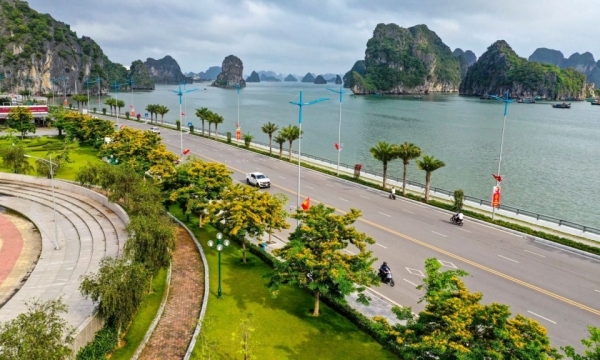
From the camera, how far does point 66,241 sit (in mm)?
33875

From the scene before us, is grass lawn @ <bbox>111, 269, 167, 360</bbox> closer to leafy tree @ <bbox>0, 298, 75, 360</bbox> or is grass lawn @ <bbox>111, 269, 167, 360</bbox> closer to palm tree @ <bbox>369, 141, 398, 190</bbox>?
leafy tree @ <bbox>0, 298, 75, 360</bbox>

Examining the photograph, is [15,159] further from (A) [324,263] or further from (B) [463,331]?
(B) [463,331]

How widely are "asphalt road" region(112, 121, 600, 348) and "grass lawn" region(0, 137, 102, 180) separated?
1132 inches

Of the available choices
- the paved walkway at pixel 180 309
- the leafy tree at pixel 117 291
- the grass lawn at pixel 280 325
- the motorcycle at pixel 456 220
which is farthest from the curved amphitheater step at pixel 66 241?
the motorcycle at pixel 456 220

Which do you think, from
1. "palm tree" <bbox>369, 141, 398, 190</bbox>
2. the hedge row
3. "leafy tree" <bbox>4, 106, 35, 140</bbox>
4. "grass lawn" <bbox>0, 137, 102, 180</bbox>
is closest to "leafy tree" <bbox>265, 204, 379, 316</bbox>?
the hedge row

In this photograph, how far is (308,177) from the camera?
5581 cm

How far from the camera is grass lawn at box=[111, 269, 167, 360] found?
20.1 meters

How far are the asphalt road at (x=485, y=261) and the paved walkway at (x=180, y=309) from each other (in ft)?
37.8

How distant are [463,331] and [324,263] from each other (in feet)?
28.2

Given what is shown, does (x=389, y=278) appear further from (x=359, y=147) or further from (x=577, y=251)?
(x=359, y=147)

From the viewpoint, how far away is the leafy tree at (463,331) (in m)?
13.5

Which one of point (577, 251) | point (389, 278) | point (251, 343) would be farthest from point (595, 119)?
point (251, 343)

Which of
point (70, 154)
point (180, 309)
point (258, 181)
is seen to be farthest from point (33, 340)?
point (70, 154)

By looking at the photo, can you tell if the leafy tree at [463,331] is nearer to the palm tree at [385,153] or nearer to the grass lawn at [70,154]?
the palm tree at [385,153]
